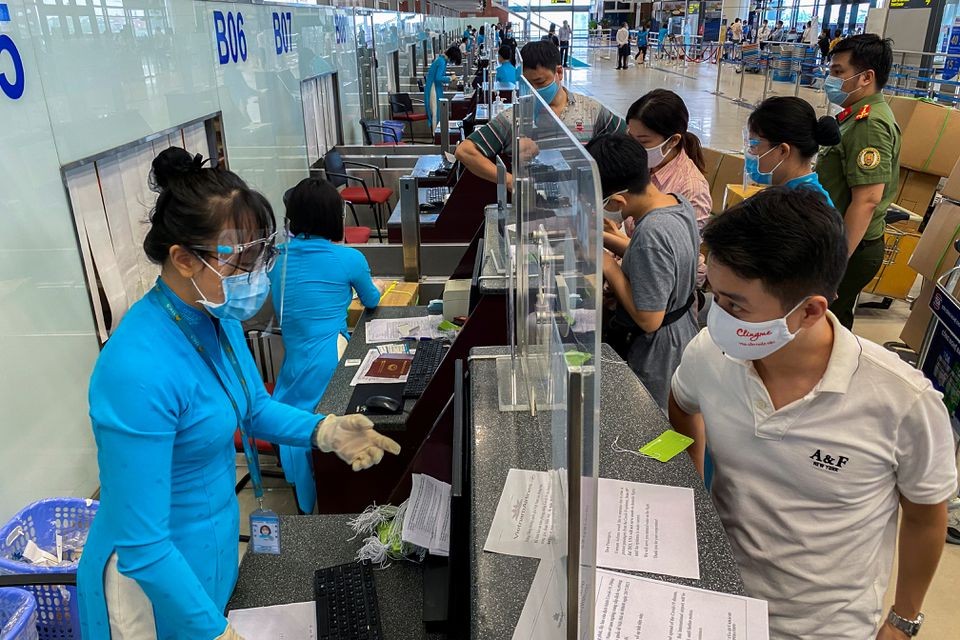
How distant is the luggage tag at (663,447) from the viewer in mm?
1344

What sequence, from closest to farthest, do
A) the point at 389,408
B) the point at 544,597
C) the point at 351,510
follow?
the point at 544,597 < the point at 389,408 < the point at 351,510

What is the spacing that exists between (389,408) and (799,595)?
129 cm

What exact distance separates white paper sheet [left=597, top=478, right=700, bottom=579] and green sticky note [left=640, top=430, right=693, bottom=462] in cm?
10

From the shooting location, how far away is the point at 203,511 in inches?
50.4

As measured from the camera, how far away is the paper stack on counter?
133cm

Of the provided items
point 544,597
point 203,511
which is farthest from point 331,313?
point 544,597

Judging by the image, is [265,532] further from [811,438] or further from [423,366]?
[811,438]

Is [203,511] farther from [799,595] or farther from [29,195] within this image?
[29,195]

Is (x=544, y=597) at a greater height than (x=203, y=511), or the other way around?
(x=544, y=597)

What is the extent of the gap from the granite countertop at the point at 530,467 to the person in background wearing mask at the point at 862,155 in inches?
69.5

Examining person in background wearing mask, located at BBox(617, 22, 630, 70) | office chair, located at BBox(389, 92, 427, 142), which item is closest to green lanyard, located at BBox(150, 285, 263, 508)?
office chair, located at BBox(389, 92, 427, 142)

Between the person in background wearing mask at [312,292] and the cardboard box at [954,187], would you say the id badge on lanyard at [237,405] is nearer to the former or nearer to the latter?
the person in background wearing mask at [312,292]

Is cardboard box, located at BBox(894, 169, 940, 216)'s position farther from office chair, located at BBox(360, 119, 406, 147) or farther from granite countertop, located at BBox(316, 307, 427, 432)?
office chair, located at BBox(360, 119, 406, 147)

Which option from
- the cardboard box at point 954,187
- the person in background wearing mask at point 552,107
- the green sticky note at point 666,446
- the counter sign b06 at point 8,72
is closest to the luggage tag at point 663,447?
the green sticky note at point 666,446
